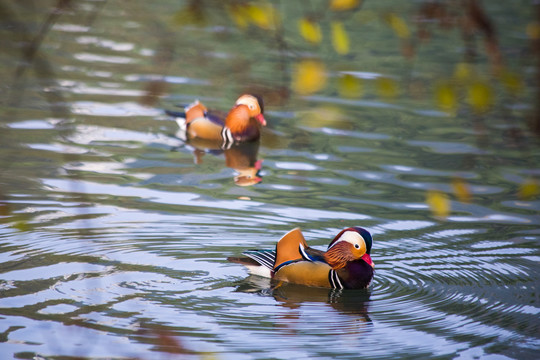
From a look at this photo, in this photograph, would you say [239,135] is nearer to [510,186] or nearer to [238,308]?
[510,186]

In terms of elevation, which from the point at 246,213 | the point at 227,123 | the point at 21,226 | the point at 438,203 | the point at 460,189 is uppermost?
the point at 227,123

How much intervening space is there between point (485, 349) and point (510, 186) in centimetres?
416

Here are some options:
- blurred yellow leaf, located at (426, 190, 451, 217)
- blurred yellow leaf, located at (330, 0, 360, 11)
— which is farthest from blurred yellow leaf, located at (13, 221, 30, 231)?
blurred yellow leaf, located at (426, 190, 451, 217)

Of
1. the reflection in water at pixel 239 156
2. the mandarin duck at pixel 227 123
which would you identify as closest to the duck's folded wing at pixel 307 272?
the reflection in water at pixel 239 156

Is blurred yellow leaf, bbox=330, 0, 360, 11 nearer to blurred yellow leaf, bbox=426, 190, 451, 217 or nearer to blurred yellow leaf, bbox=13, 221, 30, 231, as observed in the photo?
blurred yellow leaf, bbox=13, 221, 30, 231

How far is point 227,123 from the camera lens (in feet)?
36.6

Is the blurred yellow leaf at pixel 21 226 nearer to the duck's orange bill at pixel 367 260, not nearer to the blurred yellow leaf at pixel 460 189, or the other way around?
the duck's orange bill at pixel 367 260

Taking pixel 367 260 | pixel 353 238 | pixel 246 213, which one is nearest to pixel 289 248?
pixel 353 238

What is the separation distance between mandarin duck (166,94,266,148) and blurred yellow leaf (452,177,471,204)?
2752mm

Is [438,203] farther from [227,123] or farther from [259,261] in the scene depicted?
[227,123]

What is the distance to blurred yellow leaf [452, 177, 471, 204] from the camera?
8.74 meters

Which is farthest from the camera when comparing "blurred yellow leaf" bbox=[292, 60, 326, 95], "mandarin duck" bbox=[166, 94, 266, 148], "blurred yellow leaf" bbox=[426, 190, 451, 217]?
"mandarin duck" bbox=[166, 94, 266, 148]

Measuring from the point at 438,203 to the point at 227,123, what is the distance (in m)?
3.64

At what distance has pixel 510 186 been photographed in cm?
961
